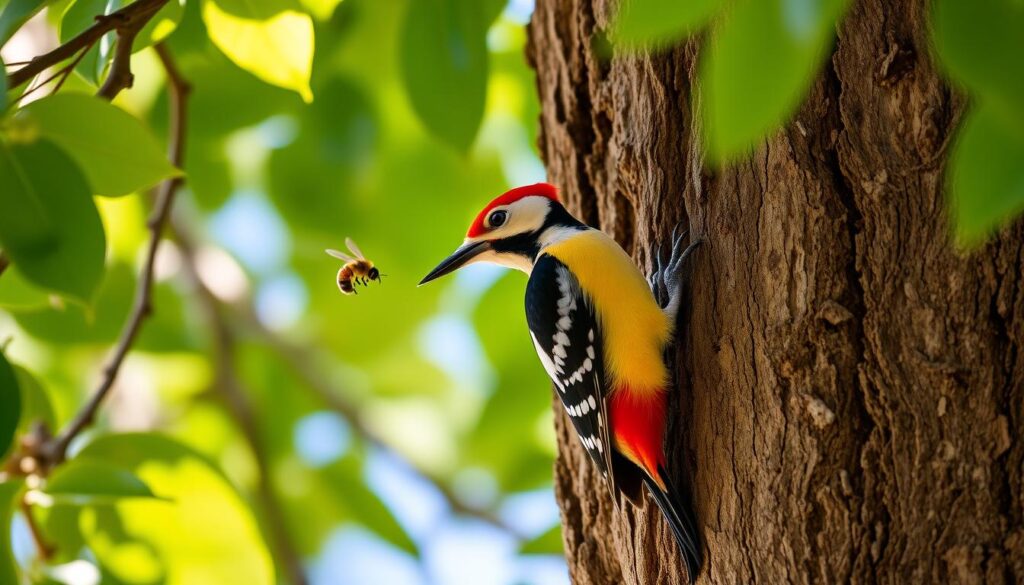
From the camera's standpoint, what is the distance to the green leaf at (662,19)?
122 centimetres

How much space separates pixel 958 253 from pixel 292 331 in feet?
16.2

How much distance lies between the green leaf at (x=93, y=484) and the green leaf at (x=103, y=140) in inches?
31.5

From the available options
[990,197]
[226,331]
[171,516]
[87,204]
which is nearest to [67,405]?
[226,331]

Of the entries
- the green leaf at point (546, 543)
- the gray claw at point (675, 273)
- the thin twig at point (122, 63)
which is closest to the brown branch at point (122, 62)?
the thin twig at point (122, 63)

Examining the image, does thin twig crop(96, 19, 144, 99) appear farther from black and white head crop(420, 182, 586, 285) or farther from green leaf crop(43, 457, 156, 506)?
black and white head crop(420, 182, 586, 285)

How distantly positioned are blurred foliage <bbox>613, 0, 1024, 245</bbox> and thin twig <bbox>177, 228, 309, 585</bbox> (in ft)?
15.9

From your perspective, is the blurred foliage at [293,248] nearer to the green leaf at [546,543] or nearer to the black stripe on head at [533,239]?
the green leaf at [546,543]

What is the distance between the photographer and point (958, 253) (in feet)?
6.91

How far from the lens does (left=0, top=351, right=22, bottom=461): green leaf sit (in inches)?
80.3

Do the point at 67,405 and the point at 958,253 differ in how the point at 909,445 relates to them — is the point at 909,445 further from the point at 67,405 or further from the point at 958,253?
the point at 67,405

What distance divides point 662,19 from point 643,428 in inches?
66.6

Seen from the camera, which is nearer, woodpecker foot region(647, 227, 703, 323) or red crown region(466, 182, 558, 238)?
woodpecker foot region(647, 227, 703, 323)

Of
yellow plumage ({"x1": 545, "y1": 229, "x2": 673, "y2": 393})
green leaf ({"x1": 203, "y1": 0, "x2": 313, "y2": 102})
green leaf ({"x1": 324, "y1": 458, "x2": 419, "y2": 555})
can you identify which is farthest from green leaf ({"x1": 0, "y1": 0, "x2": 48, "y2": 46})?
green leaf ({"x1": 324, "y1": 458, "x2": 419, "y2": 555})

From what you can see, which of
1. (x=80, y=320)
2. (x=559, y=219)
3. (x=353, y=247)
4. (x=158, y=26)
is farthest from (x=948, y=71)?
(x=80, y=320)
